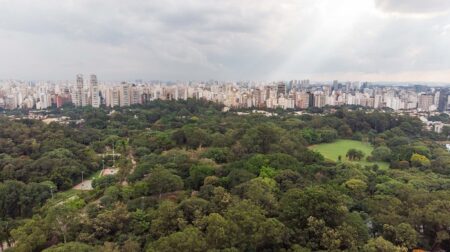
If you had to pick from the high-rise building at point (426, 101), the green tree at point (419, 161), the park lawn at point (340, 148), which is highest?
the high-rise building at point (426, 101)

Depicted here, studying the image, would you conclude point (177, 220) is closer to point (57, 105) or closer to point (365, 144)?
point (365, 144)

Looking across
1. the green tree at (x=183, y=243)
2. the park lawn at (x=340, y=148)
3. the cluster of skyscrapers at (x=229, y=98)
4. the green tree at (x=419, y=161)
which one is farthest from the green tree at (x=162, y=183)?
the cluster of skyscrapers at (x=229, y=98)

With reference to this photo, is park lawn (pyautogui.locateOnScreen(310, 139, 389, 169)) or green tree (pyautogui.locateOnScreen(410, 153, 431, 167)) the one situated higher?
green tree (pyautogui.locateOnScreen(410, 153, 431, 167))

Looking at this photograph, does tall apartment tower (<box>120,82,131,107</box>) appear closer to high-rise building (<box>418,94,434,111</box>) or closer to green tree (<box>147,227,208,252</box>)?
green tree (<box>147,227,208,252</box>)

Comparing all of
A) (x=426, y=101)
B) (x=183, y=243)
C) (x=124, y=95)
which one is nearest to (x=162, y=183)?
(x=183, y=243)

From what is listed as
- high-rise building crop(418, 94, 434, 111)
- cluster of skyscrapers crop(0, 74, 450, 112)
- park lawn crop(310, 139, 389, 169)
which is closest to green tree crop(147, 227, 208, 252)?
park lawn crop(310, 139, 389, 169)

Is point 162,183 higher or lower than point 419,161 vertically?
higher

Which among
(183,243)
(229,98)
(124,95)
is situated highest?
(124,95)

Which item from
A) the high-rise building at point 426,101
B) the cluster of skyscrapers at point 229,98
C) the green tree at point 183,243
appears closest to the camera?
the green tree at point 183,243

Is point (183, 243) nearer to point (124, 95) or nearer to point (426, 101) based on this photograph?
point (124, 95)

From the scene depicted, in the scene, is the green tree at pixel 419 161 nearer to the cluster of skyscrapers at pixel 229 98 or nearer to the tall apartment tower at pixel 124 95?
the cluster of skyscrapers at pixel 229 98

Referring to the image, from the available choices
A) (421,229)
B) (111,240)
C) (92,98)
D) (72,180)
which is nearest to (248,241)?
(111,240)
